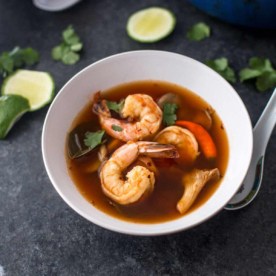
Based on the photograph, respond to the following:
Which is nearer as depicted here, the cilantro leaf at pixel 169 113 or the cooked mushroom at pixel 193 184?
the cooked mushroom at pixel 193 184

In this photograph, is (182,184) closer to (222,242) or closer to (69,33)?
(222,242)


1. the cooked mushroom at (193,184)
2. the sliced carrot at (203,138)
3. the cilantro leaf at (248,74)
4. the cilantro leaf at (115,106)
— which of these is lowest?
the cilantro leaf at (248,74)

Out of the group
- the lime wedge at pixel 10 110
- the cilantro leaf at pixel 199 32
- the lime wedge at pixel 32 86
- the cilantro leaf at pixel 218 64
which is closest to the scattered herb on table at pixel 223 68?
the cilantro leaf at pixel 218 64

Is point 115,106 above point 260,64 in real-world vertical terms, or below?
above

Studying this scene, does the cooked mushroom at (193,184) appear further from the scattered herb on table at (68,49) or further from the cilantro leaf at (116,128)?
the scattered herb on table at (68,49)

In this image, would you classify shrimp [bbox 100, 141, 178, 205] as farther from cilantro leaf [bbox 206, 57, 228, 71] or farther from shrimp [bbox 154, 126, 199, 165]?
cilantro leaf [bbox 206, 57, 228, 71]

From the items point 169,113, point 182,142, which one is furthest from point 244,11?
point 182,142

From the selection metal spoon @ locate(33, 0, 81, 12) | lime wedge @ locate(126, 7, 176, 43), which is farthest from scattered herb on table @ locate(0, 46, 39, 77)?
lime wedge @ locate(126, 7, 176, 43)

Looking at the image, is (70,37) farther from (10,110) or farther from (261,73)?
(261,73)
